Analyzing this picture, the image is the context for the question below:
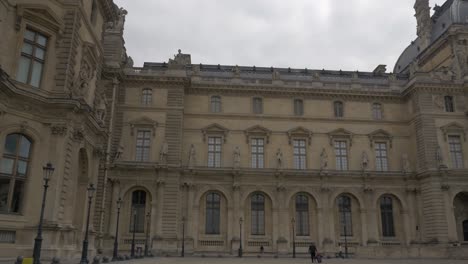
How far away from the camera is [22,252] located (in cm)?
2048

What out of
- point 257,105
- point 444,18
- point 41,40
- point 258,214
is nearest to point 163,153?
point 258,214

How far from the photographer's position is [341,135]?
45.8 metres

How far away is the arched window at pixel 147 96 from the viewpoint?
4404 centimetres

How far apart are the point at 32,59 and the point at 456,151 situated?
39.9 meters

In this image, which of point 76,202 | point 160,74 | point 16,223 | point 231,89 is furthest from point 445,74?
point 16,223

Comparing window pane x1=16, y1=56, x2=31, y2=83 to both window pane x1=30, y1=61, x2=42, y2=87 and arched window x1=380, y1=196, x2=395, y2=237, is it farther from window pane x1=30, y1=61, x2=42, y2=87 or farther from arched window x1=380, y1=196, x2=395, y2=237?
arched window x1=380, y1=196, x2=395, y2=237

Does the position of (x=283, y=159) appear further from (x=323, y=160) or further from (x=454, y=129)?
(x=454, y=129)

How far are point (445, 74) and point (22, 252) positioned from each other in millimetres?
43001

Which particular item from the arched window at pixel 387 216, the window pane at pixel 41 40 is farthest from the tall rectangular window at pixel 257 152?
the window pane at pixel 41 40

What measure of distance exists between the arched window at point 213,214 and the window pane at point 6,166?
23.9 metres

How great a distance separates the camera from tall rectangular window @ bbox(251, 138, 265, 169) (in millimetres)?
44375

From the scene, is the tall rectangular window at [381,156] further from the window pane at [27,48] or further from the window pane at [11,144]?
the window pane at [11,144]

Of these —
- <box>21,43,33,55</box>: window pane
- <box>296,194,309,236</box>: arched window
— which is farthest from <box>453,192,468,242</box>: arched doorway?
<box>21,43,33,55</box>: window pane

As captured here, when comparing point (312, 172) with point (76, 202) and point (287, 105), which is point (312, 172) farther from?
point (76, 202)
